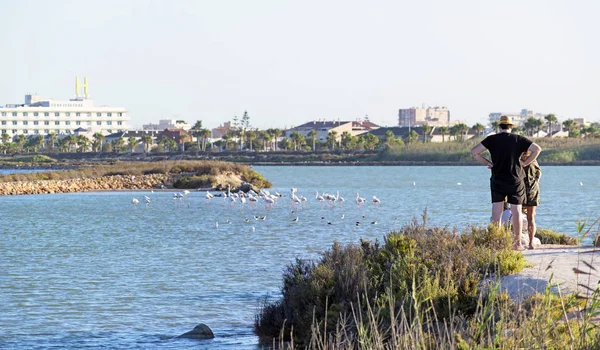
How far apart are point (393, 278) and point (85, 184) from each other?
5245cm

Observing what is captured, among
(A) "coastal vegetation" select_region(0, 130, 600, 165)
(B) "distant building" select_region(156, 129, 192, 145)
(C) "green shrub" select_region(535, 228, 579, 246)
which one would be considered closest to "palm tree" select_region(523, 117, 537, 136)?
(A) "coastal vegetation" select_region(0, 130, 600, 165)

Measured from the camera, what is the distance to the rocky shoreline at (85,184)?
57.6 metres

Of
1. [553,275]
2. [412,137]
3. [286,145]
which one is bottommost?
[553,275]

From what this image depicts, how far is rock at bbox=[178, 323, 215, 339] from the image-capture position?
40.1ft

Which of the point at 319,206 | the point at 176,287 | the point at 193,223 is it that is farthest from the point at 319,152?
the point at 176,287

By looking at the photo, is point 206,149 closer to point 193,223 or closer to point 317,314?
point 193,223

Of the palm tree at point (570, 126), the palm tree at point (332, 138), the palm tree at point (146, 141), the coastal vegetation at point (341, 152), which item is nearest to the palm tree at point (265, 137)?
the coastal vegetation at point (341, 152)

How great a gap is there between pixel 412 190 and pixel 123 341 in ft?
173

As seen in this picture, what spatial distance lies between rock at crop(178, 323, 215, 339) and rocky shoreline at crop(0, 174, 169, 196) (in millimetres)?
46367

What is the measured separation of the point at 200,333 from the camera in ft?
40.3

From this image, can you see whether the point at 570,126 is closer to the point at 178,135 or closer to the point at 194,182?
the point at 178,135

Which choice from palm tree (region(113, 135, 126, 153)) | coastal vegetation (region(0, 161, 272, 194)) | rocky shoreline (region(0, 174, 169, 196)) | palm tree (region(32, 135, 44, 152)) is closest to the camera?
rocky shoreline (region(0, 174, 169, 196))

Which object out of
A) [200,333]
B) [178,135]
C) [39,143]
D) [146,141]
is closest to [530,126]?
[146,141]

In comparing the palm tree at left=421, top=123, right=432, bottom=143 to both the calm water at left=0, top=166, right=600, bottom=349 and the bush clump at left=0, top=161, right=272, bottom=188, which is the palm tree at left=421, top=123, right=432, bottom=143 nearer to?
the bush clump at left=0, top=161, right=272, bottom=188
